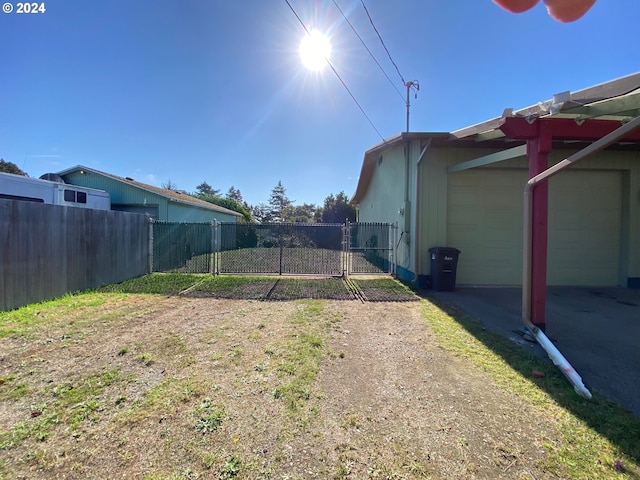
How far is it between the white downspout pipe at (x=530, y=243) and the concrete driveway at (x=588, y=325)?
0.61 ft

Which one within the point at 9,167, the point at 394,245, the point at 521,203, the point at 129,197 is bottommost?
the point at 394,245

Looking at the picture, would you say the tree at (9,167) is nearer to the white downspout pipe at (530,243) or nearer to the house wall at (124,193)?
the house wall at (124,193)

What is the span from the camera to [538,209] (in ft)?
13.9

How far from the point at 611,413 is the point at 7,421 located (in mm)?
4987

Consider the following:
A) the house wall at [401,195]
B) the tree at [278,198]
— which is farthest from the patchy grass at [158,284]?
the tree at [278,198]

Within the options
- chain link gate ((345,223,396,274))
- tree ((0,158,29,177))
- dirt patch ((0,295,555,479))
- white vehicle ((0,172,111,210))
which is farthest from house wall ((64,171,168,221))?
tree ((0,158,29,177))

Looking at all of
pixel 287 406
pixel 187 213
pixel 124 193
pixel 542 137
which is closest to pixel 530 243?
pixel 542 137

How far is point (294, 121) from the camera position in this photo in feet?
39.4

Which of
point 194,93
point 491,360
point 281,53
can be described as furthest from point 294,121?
point 491,360

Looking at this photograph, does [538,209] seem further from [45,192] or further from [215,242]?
[45,192]

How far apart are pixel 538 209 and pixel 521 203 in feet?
13.2

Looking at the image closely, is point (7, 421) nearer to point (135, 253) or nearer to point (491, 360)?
point (491, 360)

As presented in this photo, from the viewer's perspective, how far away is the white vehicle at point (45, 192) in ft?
26.2

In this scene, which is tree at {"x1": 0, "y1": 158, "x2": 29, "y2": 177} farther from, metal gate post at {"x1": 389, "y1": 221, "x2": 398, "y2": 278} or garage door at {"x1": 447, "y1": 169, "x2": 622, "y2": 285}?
garage door at {"x1": 447, "y1": 169, "x2": 622, "y2": 285}
